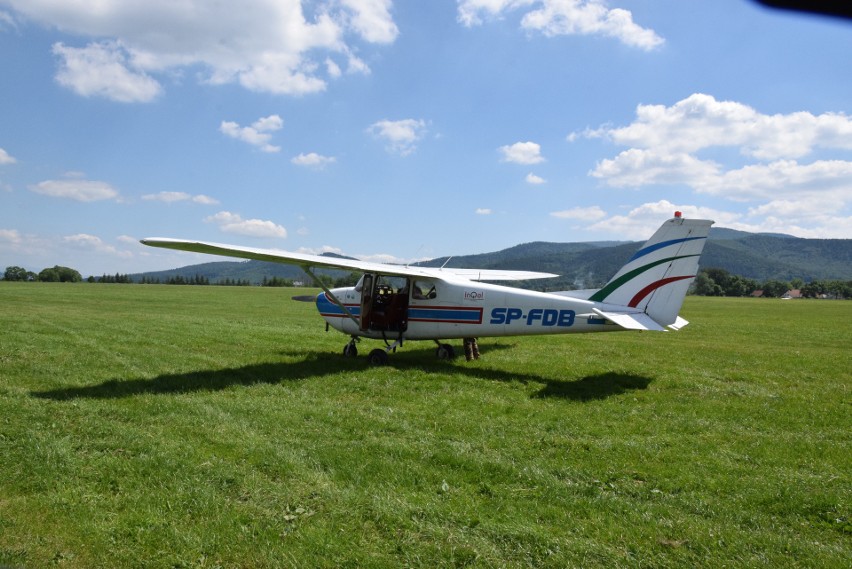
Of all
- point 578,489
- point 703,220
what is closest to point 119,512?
point 578,489

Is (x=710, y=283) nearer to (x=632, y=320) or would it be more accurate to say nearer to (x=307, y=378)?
(x=632, y=320)

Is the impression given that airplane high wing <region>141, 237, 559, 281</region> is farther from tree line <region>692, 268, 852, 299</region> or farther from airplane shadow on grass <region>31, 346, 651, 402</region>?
tree line <region>692, 268, 852, 299</region>

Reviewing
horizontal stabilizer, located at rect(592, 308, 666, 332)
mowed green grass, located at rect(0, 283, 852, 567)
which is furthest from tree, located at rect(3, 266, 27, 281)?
horizontal stabilizer, located at rect(592, 308, 666, 332)

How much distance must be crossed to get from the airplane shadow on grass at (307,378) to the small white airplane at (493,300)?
81 cm

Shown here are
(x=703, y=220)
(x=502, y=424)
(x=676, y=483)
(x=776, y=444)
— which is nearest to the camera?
(x=676, y=483)

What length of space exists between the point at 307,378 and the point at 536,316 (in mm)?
4586

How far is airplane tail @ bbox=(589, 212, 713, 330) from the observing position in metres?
9.81

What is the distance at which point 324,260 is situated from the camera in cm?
1101

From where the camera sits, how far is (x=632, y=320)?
9789 mm

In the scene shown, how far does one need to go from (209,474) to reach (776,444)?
612 centimetres

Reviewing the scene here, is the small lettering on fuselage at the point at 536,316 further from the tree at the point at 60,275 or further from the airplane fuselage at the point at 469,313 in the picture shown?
the tree at the point at 60,275

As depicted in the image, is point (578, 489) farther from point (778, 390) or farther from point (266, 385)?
point (778, 390)

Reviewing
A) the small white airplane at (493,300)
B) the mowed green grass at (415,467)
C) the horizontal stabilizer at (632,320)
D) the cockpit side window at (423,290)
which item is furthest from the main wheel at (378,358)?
the horizontal stabilizer at (632,320)

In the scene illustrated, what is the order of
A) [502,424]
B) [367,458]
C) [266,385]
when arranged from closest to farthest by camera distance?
1. [367,458]
2. [502,424]
3. [266,385]
